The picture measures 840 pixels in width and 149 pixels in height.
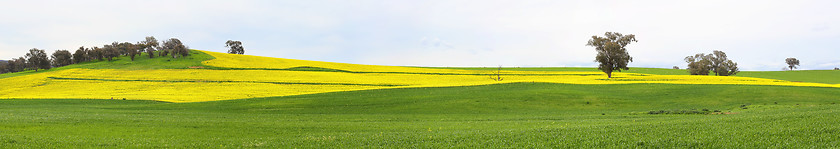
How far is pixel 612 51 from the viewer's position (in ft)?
226

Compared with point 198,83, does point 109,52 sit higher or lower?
higher

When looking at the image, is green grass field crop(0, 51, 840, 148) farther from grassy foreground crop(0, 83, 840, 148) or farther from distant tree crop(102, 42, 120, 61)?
distant tree crop(102, 42, 120, 61)

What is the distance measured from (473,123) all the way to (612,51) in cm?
5217

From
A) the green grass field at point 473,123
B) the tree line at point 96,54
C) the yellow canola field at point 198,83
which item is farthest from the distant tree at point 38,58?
the green grass field at point 473,123

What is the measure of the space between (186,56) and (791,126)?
10775 centimetres

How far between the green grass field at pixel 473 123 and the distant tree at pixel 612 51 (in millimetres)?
17986

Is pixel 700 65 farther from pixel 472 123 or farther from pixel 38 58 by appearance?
pixel 38 58

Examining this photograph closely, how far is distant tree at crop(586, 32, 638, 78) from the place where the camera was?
68.8 m

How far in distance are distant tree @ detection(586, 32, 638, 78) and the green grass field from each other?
59.0ft

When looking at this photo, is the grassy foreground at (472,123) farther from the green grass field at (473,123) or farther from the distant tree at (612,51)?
the distant tree at (612,51)

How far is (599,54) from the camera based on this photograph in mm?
69875

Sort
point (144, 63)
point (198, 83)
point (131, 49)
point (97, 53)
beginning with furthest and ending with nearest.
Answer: point (97, 53)
point (131, 49)
point (144, 63)
point (198, 83)

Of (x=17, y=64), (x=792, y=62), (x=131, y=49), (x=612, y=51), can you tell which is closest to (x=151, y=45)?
(x=131, y=49)

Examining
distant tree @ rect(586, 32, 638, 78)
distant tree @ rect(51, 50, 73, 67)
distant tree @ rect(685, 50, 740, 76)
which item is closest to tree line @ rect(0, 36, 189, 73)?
distant tree @ rect(51, 50, 73, 67)
